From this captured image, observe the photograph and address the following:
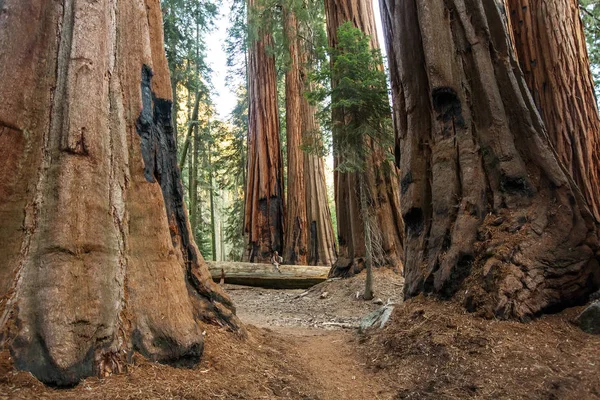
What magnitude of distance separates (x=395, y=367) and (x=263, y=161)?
10.2 m

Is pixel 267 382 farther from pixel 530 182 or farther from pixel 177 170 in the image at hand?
pixel 530 182

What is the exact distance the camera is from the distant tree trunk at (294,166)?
1164 cm

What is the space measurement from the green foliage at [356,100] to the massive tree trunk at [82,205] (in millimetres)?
3475

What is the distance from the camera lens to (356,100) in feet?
18.7

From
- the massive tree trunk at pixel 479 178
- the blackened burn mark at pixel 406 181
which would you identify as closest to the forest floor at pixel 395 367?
the massive tree trunk at pixel 479 178

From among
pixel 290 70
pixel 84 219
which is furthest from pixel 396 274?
pixel 290 70

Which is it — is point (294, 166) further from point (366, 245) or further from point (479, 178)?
point (479, 178)

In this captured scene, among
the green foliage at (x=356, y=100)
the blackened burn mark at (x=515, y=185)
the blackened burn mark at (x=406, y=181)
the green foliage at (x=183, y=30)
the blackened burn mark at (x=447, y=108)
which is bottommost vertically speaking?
the blackened burn mark at (x=515, y=185)

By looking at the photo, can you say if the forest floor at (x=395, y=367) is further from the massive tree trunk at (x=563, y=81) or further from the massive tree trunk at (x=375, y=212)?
the massive tree trunk at (x=375, y=212)

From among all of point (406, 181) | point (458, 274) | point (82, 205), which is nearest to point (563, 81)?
point (406, 181)

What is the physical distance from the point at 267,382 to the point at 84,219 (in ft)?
4.77

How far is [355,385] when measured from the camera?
284 centimetres

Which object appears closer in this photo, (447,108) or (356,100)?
(447,108)

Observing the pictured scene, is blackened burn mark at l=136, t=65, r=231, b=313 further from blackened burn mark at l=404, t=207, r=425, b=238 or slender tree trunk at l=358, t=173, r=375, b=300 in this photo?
slender tree trunk at l=358, t=173, r=375, b=300
